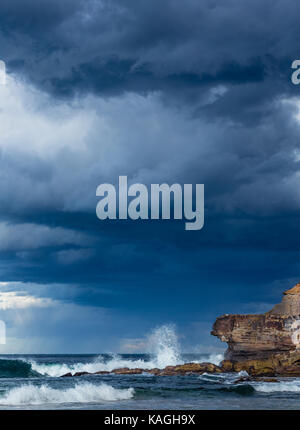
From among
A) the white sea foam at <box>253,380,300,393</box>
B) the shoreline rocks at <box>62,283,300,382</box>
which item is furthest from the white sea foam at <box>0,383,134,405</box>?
the shoreline rocks at <box>62,283,300,382</box>

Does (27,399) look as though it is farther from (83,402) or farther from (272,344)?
(272,344)

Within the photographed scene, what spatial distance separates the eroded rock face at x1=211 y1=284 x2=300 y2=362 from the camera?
2365 inches

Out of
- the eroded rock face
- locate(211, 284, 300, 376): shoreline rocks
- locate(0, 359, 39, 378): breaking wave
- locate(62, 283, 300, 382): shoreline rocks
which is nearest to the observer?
locate(62, 283, 300, 382): shoreline rocks

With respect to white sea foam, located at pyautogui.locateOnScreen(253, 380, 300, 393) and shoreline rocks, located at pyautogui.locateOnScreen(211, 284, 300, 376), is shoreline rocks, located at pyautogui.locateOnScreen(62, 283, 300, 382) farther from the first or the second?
white sea foam, located at pyautogui.locateOnScreen(253, 380, 300, 393)

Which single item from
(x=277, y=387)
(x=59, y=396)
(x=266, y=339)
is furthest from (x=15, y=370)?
(x=277, y=387)

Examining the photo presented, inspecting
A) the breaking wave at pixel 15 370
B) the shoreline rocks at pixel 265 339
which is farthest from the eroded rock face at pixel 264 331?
the breaking wave at pixel 15 370

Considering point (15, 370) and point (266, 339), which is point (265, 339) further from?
point (15, 370)

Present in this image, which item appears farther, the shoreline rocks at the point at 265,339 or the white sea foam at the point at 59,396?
the shoreline rocks at the point at 265,339

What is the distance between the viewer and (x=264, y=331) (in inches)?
2445

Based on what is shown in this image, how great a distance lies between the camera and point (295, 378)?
53875 mm

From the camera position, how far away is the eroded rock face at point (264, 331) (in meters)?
60.1

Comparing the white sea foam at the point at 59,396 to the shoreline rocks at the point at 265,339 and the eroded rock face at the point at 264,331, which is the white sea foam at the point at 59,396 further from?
the eroded rock face at the point at 264,331
